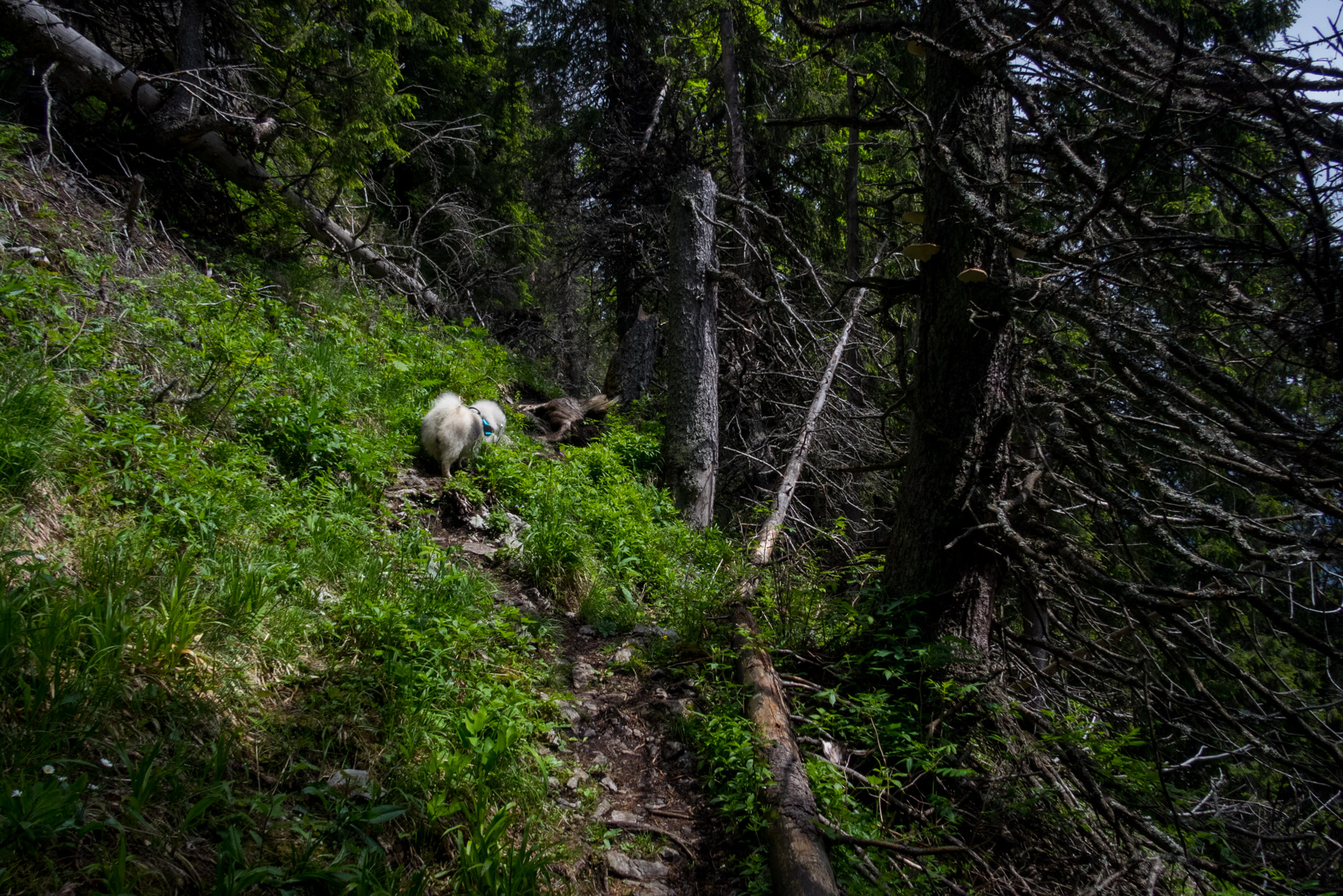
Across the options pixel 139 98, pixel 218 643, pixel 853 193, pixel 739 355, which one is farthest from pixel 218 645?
pixel 853 193

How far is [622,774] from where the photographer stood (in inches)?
140

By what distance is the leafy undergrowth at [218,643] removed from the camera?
207 centimetres

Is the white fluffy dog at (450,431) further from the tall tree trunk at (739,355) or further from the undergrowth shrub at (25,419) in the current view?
the tall tree trunk at (739,355)

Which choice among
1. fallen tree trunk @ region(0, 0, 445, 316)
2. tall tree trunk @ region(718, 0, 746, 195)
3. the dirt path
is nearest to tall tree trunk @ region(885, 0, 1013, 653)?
the dirt path

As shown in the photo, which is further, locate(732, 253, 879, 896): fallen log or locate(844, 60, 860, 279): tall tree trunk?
locate(844, 60, 860, 279): tall tree trunk

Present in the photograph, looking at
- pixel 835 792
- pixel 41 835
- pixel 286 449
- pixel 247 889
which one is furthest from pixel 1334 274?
pixel 286 449

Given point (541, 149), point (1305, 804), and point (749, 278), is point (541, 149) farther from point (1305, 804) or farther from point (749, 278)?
point (1305, 804)

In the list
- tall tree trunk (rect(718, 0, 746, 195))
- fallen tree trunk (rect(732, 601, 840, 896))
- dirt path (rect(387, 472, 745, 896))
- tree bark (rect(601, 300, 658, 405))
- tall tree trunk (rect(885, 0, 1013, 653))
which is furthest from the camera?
tree bark (rect(601, 300, 658, 405))

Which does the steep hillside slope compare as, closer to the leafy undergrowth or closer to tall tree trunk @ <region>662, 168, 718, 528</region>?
Answer: the leafy undergrowth

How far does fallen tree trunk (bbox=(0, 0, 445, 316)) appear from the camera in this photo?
19.7ft

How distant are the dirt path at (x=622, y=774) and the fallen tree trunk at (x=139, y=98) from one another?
16.0 feet

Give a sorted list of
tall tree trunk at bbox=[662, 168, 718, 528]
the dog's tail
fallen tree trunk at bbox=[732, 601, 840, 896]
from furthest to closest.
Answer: tall tree trunk at bbox=[662, 168, 718, 528] < the dog's tail < fallen tree trunk at bbox=[732, 601, 840, 896]

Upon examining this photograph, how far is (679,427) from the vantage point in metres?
7.63

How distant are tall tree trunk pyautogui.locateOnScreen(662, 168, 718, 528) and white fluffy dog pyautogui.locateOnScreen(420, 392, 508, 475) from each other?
2380 mm
